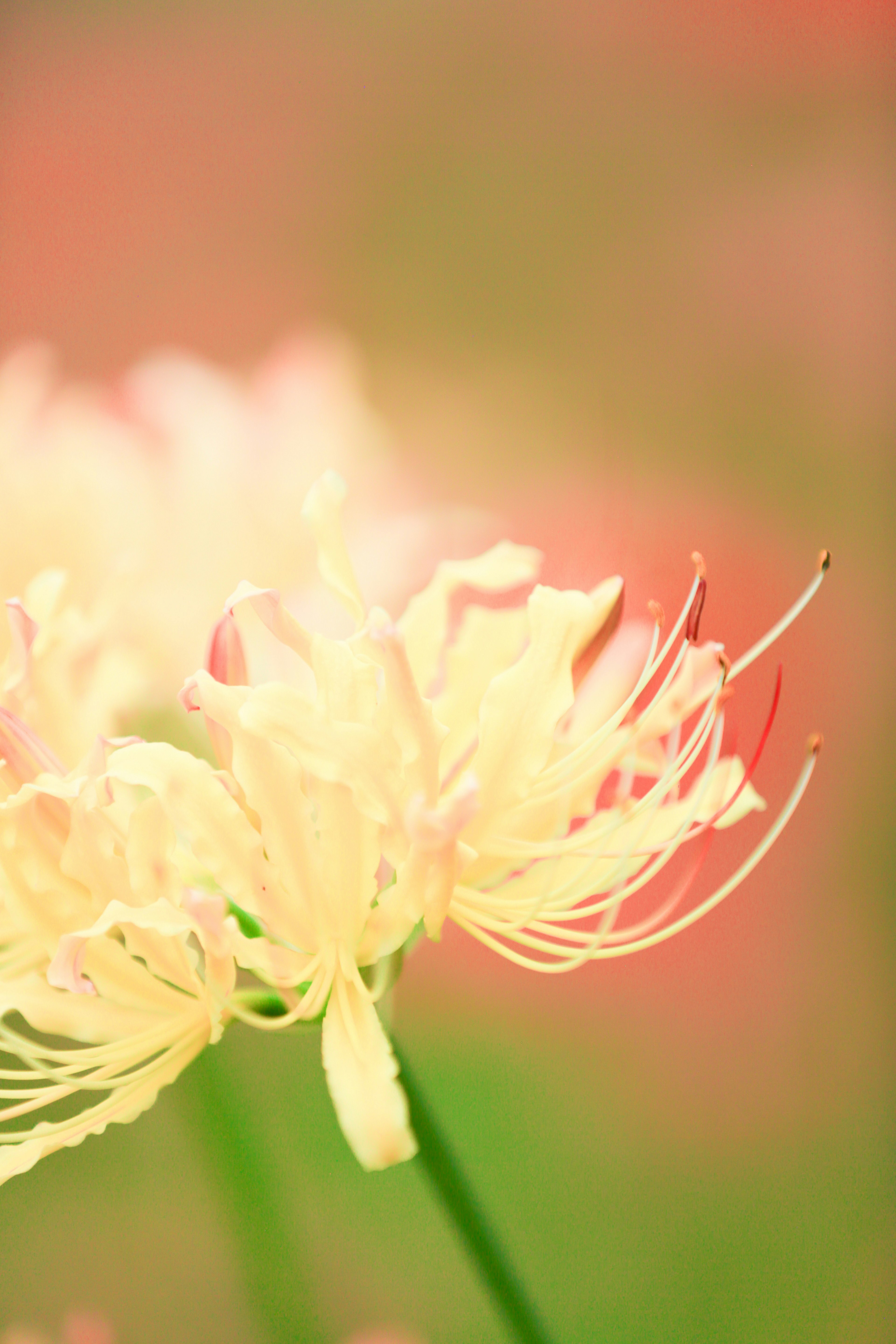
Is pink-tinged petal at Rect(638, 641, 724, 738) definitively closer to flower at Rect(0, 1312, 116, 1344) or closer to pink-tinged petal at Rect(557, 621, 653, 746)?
pink-tinged petal at Rect(557, 621, 653, 746)

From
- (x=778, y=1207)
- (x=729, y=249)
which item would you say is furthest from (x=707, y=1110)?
(x=729, y=249)

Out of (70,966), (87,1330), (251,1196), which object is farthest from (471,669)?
(87,1330)

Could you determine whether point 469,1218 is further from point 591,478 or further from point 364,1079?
point 591,478

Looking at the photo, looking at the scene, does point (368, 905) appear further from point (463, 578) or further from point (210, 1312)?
point (210, 1312)

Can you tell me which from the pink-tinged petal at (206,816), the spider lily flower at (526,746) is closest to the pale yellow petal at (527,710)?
the spider lily flower at (526,746)

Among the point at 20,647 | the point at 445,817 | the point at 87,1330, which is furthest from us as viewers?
the point at 87,1330

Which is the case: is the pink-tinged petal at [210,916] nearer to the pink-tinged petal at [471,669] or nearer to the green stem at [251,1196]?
the pink-tinged petal at [471,669]

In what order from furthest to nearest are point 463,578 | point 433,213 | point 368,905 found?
point 433,213 → point 463,578 → point 368,905
